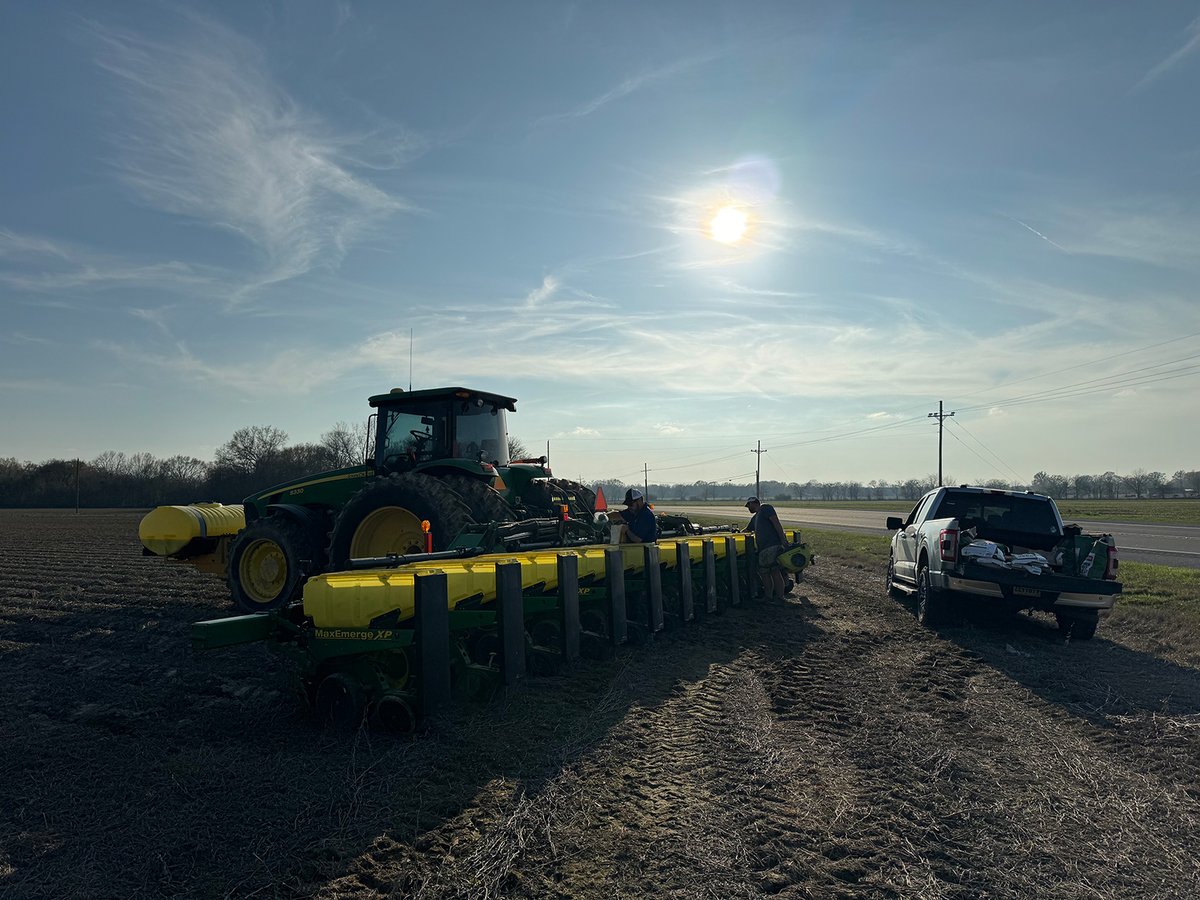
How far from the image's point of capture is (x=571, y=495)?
9875 millimetres

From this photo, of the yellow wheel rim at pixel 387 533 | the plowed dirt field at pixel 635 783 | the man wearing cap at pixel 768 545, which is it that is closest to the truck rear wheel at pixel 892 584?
the man wearing cap at pixel 768 545

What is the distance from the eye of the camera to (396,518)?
771 cm

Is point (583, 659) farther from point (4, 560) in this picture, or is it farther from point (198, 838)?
point (4, 560)

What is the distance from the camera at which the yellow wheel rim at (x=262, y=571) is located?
8.95m

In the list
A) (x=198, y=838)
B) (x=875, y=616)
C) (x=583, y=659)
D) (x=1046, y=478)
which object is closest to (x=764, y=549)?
(x=875, y=616)

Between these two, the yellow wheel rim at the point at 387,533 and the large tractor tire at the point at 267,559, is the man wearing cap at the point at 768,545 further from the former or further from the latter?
the large tractor tire at the point at 267,559

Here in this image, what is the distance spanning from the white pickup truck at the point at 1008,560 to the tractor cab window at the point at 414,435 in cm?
590

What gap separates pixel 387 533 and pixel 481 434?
1.98 meters

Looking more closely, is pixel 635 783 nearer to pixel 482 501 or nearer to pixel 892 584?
pixel 482 501

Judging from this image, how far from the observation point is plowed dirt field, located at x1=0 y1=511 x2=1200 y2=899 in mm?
3156

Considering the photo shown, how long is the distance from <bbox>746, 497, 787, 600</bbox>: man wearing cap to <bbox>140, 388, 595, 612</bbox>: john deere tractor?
8.04ft

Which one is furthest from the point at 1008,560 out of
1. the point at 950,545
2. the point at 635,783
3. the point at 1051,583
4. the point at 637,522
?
the point at 635,783

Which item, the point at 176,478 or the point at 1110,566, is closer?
the point at 1110,566

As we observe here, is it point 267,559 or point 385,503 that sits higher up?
point 385,503
